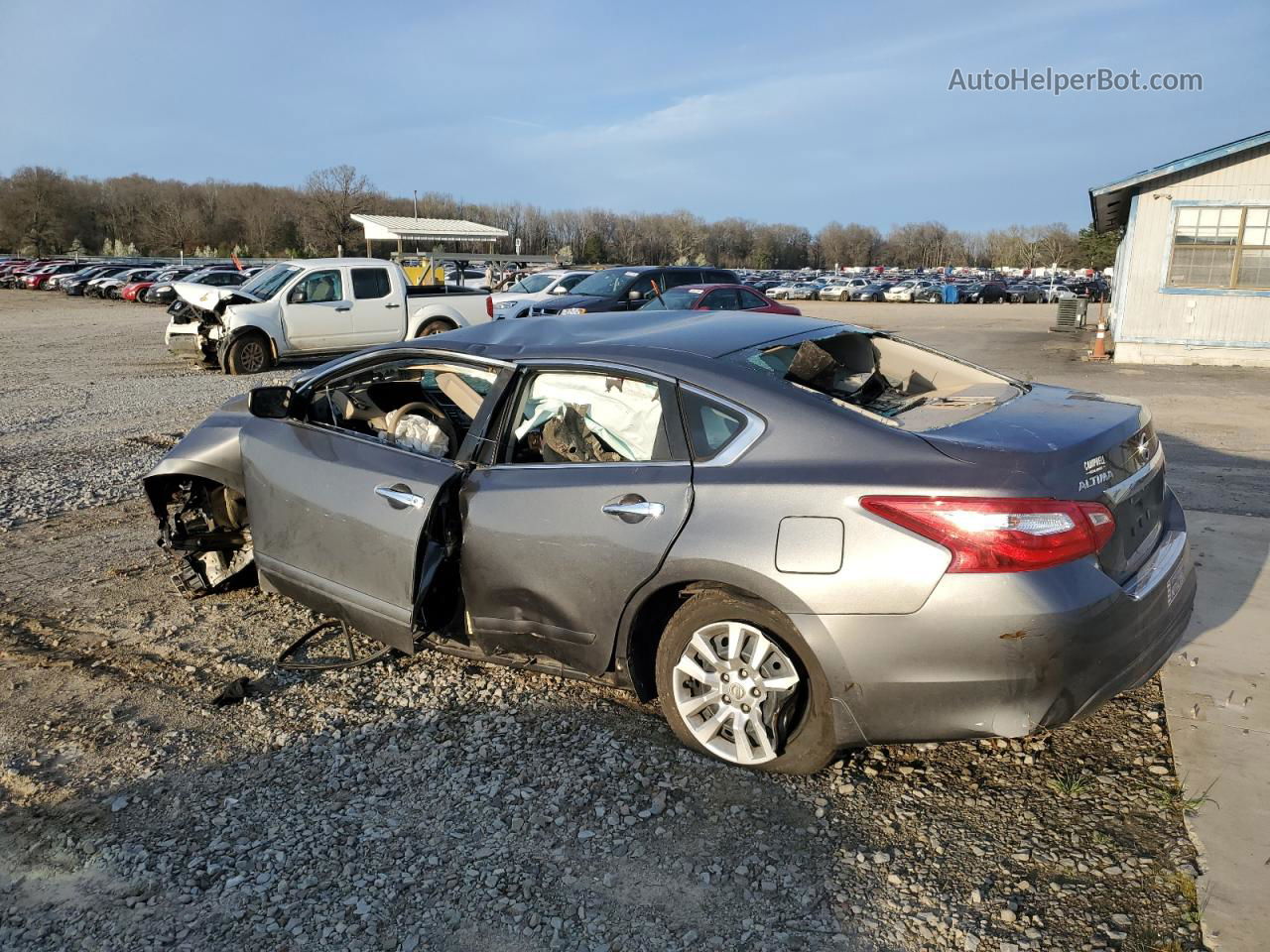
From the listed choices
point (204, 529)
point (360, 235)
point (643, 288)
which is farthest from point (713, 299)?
point (360, 235)

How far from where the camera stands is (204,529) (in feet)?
16.6

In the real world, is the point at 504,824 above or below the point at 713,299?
below

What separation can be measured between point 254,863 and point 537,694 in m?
1.34

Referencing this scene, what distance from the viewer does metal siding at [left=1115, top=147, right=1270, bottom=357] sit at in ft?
52.2

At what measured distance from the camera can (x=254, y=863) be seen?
288 cm

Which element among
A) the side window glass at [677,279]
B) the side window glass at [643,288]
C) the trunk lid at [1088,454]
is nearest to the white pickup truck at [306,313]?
the side window glass at [643,288]

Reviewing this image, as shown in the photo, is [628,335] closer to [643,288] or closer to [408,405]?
→ [408,405]

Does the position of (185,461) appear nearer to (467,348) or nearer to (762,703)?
(467,348)

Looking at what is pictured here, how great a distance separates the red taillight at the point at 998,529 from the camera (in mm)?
2773

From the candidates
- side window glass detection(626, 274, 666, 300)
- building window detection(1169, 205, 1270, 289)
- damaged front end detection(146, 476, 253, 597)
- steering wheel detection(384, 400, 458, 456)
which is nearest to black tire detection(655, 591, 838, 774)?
steering wheel detection(384, 400, 458, 456)

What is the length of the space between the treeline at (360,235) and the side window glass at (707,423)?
54.5 m

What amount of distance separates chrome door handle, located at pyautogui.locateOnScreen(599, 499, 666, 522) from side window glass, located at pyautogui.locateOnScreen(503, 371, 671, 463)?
0.23 metres

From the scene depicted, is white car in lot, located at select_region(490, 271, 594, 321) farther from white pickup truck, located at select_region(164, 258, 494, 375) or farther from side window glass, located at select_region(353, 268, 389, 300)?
side window glass, located at select_region(353, 268, 389, 300)

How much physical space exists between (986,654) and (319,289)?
1485 cm
